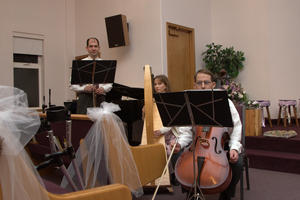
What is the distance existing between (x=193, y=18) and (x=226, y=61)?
1.31m

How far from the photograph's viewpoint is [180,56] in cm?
671

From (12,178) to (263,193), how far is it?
2.70 meters

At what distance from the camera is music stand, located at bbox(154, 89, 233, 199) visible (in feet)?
6.70

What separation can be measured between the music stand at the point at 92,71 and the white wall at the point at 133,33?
2524 mm

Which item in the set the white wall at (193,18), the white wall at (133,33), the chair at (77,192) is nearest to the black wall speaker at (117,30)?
the white wall at (133,33)

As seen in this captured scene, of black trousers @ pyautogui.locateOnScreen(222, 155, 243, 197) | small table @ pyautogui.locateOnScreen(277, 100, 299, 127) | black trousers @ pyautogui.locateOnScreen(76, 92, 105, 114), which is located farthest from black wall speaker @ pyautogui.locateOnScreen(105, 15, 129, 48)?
black trousers @ pyautogui.locateOnScreen(222, 155, 243, 197)

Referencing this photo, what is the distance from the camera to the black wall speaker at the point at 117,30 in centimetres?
645

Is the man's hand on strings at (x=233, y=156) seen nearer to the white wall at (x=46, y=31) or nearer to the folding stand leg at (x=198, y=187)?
the folding stand leg at (x=198, y=187)

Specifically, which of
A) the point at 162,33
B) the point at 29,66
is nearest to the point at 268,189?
the point at 162,33

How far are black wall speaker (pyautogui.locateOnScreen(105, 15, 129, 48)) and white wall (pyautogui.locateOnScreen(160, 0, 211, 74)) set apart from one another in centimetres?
→ 95

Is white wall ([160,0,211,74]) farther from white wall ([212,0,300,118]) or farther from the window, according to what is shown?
the window

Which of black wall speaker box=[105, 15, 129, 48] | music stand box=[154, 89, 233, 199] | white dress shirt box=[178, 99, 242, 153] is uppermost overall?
black wall speaker box=[105, 15, 129, 48]

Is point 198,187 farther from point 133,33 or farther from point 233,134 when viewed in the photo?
point 133,33

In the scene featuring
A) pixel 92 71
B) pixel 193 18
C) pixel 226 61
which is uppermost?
pixel 193 18
